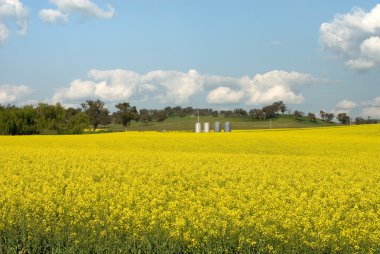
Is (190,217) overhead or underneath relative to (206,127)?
underneath

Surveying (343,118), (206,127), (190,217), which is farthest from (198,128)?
(343,118)

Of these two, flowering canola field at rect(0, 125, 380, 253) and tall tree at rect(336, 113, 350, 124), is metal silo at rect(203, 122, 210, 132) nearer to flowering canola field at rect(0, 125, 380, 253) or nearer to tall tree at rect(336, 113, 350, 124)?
flowering canola field at rect(0, 125, 380, 253)

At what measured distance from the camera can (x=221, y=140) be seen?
3328cm

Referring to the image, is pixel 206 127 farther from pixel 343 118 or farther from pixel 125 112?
pixel 343 118

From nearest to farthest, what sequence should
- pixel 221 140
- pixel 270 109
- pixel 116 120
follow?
pixel 221 140 → pixel 116 120 → pixel 270 109

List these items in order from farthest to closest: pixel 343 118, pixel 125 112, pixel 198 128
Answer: pixel 343 118, pixel 125 112, pixel 198 128

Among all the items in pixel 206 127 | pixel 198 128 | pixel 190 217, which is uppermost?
pixel 206 127

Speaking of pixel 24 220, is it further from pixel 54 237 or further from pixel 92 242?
pixel 92 242

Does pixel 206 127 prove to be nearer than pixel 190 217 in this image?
No

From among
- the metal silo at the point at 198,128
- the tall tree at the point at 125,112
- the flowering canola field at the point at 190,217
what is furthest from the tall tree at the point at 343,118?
the flowering canola field at the point at 190,217

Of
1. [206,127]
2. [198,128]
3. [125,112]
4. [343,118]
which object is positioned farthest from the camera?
[343,118]

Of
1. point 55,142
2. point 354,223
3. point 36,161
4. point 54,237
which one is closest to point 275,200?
point 354,223

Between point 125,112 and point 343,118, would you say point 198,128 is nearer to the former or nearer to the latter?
point 125,112

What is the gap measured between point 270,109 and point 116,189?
11600 cm
